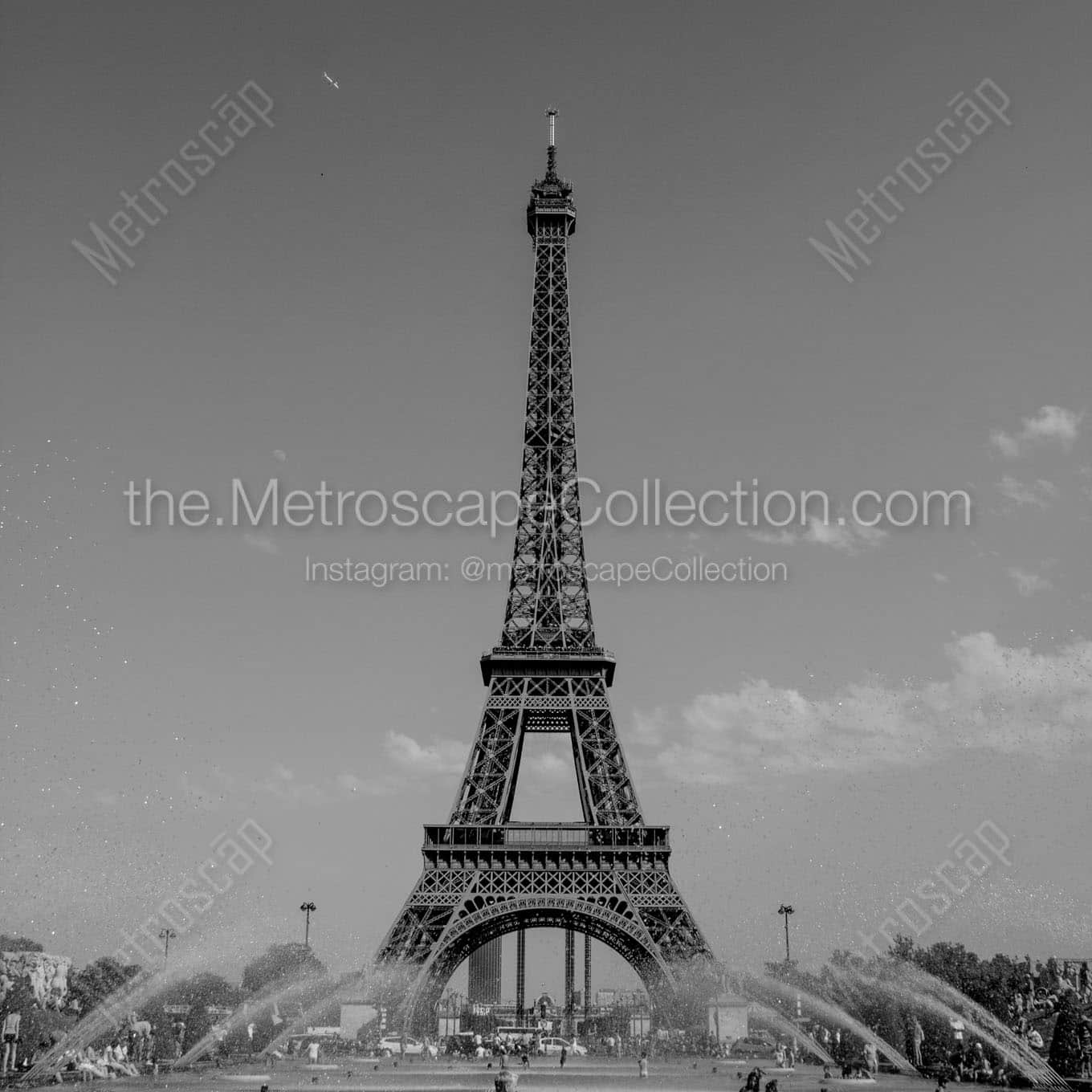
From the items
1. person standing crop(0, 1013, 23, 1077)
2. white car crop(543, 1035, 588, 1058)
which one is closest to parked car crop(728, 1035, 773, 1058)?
white car crop(543, 1035, 588, 1058)

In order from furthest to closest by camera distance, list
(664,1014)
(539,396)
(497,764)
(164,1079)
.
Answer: (539,396), (497,764), (664,1014), (164,1079)

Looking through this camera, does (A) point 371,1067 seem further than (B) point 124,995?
No

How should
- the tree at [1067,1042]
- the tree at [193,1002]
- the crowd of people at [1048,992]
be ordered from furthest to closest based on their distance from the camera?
the tree at [193,1002], the crowd of people at [1048,992], the tree at [1067,1042]

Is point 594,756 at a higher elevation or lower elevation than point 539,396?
lower

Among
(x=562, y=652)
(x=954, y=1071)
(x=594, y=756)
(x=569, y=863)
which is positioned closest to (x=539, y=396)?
(x=562, y=652)

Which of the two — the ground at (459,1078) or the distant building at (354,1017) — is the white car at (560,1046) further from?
the distant building at (354,1017)

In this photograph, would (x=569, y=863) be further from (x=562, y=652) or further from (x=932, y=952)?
(x=932, y=952)

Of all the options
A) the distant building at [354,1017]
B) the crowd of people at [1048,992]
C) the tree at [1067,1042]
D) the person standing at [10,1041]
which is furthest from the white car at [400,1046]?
the tree at [1067,1042]
